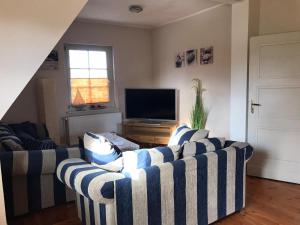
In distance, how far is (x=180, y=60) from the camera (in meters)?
4.70

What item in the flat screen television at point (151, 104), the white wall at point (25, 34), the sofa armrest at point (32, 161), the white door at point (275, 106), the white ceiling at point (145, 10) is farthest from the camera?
the flat screen television at point (151, 104)

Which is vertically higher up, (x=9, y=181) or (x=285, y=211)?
(x=9, y=181)

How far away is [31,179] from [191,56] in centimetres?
321

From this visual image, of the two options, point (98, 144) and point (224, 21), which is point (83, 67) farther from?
point (98, 144)

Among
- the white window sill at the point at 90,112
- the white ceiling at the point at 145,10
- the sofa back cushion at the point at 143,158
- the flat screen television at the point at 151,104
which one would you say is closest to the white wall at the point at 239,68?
the white ceiling at the point at 145,10

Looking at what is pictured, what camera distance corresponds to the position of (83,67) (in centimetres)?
470

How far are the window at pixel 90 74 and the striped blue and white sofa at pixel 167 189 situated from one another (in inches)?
111

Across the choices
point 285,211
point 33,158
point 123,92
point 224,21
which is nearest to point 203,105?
point 224,21

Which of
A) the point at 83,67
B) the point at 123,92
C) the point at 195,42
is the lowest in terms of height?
the point at 123,92

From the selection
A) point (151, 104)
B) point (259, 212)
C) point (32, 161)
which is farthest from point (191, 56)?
point (32, 161)

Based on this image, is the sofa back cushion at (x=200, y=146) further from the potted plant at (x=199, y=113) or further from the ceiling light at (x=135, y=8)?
the ceiling light at (x=135, y=8)

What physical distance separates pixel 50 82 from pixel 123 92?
1.53 meters

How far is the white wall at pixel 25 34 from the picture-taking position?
4.58 feet

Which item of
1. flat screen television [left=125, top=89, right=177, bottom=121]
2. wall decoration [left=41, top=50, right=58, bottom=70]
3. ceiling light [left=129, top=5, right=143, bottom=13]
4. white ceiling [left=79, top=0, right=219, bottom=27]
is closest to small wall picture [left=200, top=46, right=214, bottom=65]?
white ceiling [left=79, top=0, right=219, bottom=27]
